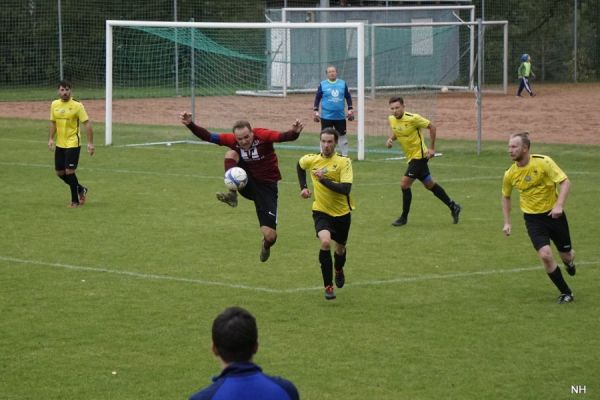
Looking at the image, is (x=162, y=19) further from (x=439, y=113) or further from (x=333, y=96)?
(x=333, y=96)

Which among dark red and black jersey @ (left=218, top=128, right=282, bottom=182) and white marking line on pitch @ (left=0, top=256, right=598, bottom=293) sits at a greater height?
dark red and black jersey @ (left=218, top=128, right=282, bottom=182)

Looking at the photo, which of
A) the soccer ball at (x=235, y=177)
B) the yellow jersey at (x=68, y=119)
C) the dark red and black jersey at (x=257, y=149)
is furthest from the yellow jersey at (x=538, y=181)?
the yellow jersey at (x=68, y=119)

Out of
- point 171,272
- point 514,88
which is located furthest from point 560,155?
point 514,88

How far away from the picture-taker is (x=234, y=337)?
15.6 ft

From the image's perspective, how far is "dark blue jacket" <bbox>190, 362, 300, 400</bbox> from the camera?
15.3ft

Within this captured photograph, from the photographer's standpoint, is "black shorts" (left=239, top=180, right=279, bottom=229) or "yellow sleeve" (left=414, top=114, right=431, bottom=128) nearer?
"black shorts" (left=239, top=180, right=279, bottom=229)

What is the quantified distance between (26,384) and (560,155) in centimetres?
1931

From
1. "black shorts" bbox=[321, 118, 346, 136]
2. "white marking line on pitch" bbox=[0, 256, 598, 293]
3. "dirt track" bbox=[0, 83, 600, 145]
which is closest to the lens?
"white marking line on pitch" bbox=[0, 256, 598, 293]

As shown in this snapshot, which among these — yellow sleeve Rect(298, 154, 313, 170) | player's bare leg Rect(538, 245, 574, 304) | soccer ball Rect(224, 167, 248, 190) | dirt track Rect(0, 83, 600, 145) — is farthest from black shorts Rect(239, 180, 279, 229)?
dirt track Rect(0, 83, 600, 145)

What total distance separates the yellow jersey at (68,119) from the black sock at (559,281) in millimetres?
10005

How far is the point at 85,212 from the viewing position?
18516mm

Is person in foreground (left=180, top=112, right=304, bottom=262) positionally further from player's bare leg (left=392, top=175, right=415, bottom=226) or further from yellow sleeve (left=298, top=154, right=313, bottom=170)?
player's bare leg (left=392, top=175, right=415, bottom=226)

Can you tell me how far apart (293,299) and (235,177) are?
1.49m

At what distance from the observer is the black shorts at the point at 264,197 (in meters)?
13.0
